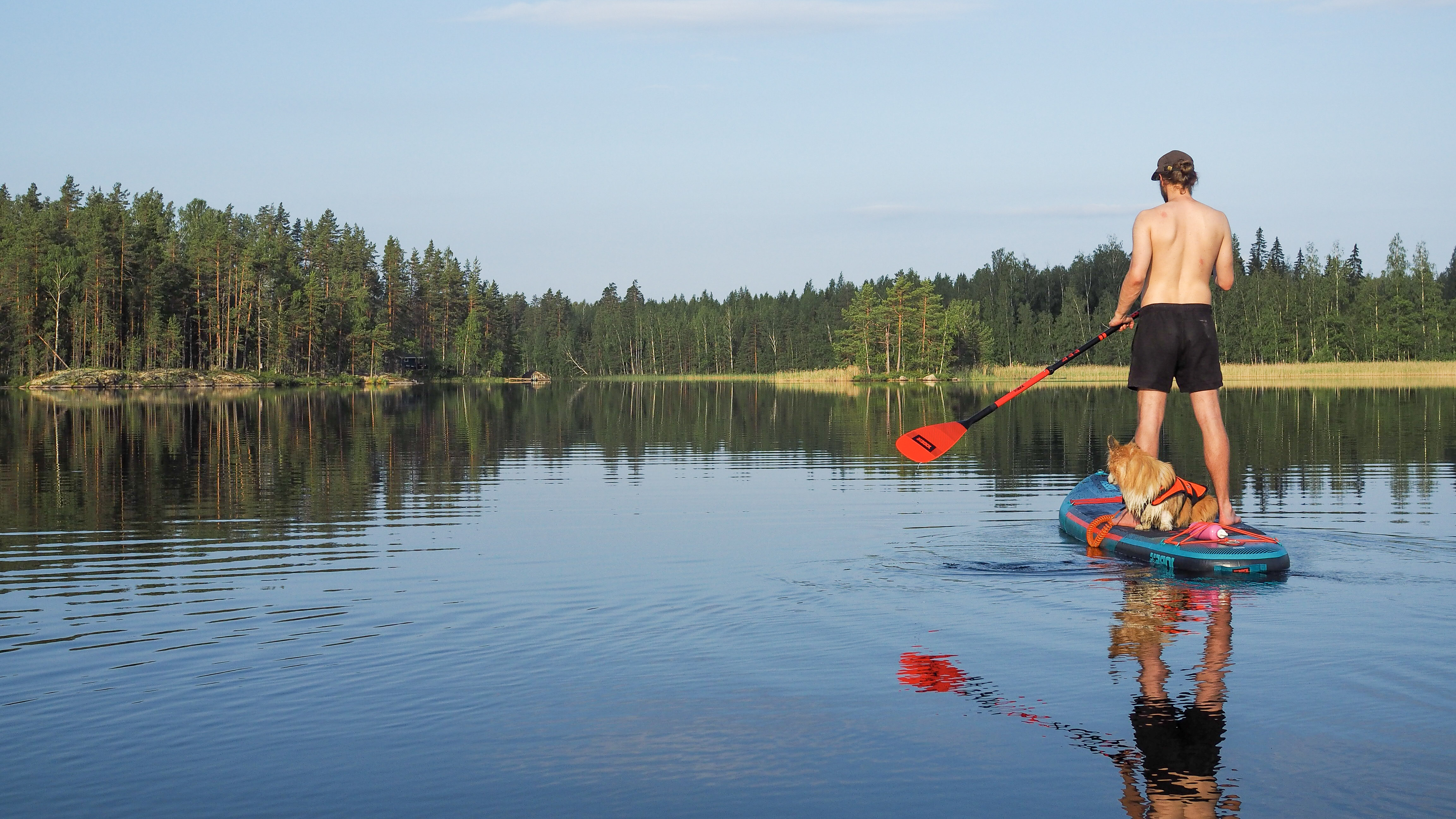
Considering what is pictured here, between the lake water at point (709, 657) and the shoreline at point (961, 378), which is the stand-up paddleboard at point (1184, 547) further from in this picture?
the shoreline at point (961, 378)

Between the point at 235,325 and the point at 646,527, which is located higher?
the point at 235,325

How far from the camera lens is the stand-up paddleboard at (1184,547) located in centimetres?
884

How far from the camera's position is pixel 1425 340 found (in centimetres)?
10075

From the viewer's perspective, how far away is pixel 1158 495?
9875 mm

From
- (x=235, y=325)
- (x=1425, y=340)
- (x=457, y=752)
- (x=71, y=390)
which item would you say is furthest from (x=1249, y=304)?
(x=457, y=752)

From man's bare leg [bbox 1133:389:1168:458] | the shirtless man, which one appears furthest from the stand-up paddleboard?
man's bare leg [bbox 1133:389:1168:458]

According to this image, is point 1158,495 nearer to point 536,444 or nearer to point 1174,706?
point 1174,706

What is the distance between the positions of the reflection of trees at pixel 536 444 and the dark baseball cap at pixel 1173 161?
22.2 ft

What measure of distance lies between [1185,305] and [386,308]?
438 feet

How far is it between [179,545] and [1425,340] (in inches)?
4345

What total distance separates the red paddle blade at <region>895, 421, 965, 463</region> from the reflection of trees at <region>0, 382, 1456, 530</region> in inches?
194

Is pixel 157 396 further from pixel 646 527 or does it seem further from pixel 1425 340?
pixel 1425 340

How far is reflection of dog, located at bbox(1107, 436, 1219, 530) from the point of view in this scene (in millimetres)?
9812

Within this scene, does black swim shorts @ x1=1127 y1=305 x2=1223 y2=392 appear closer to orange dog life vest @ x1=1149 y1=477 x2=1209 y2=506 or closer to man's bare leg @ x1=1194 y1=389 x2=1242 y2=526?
man's bare leg @ x1=1194 y1=389 x2=1242 y2=526
